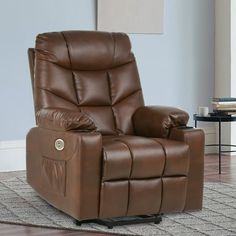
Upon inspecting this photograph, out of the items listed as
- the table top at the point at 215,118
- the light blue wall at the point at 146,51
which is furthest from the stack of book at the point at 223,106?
the light blue wall at the point at 146,51

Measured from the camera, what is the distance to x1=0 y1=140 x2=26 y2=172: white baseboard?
17.4ft

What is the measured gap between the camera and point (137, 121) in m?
4.18

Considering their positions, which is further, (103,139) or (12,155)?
(12,155)

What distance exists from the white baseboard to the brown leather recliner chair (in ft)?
3.84

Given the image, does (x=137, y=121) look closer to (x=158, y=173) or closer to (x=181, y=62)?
(x=158, y=173)

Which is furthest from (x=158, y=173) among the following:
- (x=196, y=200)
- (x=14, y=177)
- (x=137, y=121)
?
A: (x=14, y=177)

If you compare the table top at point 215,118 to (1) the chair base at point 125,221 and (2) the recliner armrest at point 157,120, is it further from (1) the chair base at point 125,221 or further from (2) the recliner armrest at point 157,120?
(1) the chair base at point 125,221

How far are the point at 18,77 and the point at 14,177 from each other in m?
0.87

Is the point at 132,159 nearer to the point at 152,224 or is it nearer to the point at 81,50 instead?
the point at 152,224

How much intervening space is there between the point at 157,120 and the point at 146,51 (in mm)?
2126

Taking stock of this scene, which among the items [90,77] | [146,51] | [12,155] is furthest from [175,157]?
[146,51]

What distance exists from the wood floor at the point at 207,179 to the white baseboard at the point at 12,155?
0.18 metres

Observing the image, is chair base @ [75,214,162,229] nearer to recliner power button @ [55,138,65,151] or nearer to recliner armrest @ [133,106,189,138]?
recliner power button @ [55,138,65,151]

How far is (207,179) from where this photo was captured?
4.98m
